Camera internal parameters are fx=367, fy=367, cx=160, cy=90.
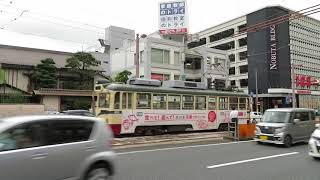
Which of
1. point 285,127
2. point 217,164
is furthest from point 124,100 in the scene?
point 217,164

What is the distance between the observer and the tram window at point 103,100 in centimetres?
1850

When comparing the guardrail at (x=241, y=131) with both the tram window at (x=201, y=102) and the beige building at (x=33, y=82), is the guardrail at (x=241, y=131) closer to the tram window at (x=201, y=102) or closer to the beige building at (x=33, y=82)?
the tram window at (x=201, y=102)

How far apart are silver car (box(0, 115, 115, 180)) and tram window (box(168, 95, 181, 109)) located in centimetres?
1294

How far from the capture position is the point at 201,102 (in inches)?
874

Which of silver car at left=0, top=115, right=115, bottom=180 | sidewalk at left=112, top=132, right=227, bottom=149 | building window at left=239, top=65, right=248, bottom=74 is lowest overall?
sidewalk at left=112, top=132, right=227, bottom=149

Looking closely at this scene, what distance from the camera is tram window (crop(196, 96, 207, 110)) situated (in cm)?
2198

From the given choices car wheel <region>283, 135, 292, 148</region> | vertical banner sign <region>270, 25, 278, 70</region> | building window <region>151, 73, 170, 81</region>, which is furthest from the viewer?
vertical banner sign <region>270, 25, 278, 70</region>

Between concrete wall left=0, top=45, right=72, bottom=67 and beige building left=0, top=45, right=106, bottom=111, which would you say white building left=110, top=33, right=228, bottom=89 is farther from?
concrete wall left=0, top=45, right=72, bottom=67

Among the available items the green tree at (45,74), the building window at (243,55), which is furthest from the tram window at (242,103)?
the building window at (243,55)

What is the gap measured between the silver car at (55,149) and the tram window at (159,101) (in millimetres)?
12186

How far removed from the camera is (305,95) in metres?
66.5

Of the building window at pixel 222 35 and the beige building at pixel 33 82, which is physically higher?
the building window at pixel 222 35

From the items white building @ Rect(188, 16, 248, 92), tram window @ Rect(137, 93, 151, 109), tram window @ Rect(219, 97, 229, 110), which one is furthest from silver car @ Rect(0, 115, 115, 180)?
white building @ Rect(188, 16, 248, 92)

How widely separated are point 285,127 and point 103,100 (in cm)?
891
